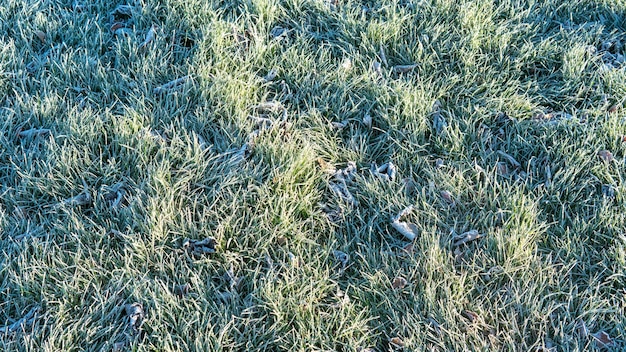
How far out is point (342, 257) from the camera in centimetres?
250

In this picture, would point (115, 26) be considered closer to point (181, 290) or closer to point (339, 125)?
point (339, 125)

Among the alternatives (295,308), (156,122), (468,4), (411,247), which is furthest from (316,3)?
(295,308)

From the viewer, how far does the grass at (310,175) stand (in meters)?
2.27

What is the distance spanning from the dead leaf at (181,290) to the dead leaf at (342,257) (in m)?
0.56

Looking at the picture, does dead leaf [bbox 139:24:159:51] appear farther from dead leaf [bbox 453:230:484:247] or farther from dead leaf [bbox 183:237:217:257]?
dead leaf [bbox 453:230:484:247]

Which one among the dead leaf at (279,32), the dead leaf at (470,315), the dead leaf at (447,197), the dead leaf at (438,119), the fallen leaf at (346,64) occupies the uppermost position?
the dead leaf at (279,32)

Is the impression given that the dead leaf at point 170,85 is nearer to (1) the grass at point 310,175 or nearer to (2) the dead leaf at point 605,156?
(1) the grass at point 310,175

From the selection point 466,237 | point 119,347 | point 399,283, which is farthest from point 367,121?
point 119,347

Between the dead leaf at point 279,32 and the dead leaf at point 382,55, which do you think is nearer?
the dead leaf at point 382,55

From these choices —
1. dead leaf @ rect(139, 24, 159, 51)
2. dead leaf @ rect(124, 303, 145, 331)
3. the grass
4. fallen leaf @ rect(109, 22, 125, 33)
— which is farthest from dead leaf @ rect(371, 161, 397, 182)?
fallen leaf @ rect(109, 22, 125, 33)

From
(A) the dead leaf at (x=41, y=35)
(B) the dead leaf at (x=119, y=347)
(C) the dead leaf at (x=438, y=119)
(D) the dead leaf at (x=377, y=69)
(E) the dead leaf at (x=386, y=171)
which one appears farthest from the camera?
(A) the dead leaf at (x=41, y=35)

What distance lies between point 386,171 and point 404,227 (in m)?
0.35

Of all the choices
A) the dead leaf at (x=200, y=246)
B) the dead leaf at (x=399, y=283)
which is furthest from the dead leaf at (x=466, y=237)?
the dead leaf at (x=200, y=246)

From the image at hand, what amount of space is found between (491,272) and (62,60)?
7.54 feet
